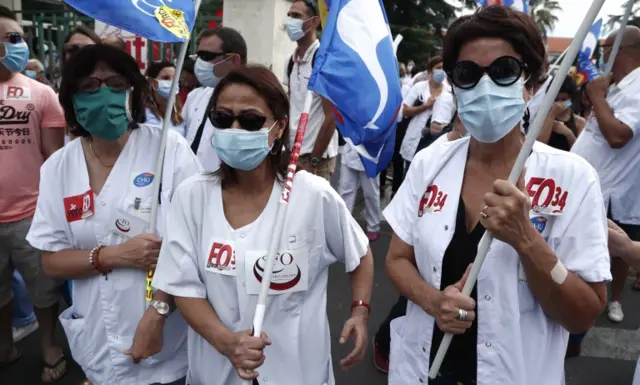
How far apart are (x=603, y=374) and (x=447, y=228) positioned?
272 cm

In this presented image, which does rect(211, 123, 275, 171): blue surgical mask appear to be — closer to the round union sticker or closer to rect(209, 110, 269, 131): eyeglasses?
rect(209, 110, 269, 131): eyeglasses

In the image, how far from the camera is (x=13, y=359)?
348 centimetres

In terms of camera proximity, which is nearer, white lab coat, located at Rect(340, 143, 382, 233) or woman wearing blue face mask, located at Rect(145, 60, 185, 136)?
woman wearing blue face mask, located at Rect(145, 60, 185, 136)

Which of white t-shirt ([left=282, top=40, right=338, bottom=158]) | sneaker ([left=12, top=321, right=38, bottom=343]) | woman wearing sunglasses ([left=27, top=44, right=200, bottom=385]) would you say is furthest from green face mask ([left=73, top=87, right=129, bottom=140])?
sneaker ([left=12, top=321, right=38, bottom=343])

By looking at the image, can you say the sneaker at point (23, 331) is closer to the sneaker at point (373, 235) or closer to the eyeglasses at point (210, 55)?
the eyeglasses at point (210, 55)

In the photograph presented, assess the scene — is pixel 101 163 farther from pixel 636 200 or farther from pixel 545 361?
pixel 636 200

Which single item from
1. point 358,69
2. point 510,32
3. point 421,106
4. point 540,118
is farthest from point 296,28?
point 540,118

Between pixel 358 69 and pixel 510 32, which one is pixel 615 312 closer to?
pixel 358 69

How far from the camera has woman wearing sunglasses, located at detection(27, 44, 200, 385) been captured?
2.01 metres

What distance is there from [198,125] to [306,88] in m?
0.88

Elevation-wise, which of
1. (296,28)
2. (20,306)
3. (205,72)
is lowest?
(20,306)

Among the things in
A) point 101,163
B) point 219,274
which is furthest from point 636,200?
point 101,163

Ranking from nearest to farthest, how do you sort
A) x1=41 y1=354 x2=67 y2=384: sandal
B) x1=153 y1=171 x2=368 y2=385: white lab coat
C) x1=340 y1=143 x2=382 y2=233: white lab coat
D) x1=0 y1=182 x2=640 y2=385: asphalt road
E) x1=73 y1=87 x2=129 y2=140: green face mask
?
x1=153 y1=171 x2=368 y2=385: white lab coat → x1=73 y1=87 x2=129 y2=140: green face mask → x1=41 y1=354 x2=67 y2=384: sandal → x1=0 y1=182 x2=640 y2=385: asphalt road → x1=340 y1=143 x2=382 y2=233: white lab coat

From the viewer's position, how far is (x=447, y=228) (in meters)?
1.65
